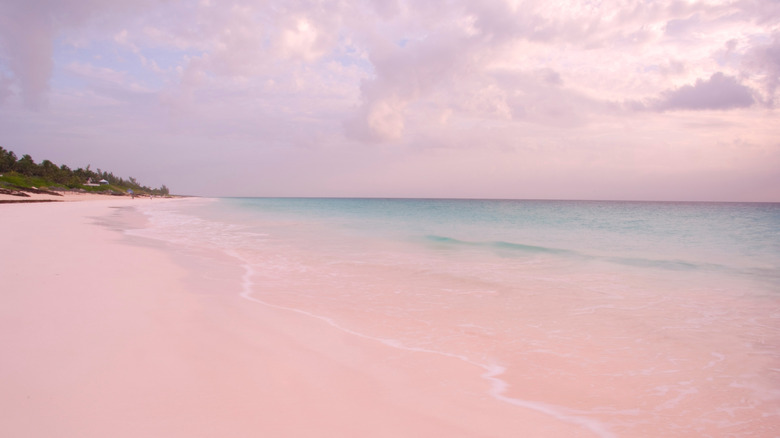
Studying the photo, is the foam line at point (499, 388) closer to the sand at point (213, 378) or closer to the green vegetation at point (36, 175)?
the sand at point (213, 378)

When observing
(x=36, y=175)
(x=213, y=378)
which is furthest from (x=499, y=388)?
(x=36, y=175)

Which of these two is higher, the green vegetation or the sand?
the green vegetation

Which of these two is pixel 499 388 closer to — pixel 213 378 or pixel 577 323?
pixel 213 378

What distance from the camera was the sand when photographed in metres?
2.98

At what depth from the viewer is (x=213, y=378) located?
3721mm

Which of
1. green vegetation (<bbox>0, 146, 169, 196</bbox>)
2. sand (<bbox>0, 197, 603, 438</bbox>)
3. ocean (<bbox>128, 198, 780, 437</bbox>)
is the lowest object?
ocean (<bbox>128, 198, 780, 437</bbox>)

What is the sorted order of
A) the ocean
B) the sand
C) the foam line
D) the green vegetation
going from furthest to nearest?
the green vegetation
the ocean
the foam line
the sand

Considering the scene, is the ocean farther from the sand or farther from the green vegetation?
the green vegetation

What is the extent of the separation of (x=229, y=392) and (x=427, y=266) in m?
8.75

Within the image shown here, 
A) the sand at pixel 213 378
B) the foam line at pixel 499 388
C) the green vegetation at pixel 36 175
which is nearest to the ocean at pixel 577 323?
the foam line at pixel 499 388

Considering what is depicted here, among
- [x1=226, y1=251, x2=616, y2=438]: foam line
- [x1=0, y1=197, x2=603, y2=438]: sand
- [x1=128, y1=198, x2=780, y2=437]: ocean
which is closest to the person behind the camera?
[x1=0, y1=197, x2=603, y2=438]: sand

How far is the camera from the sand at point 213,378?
9.77 feet

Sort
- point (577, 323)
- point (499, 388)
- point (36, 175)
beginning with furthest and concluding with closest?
point (36, 175), point (577, 323), point (499, 388)

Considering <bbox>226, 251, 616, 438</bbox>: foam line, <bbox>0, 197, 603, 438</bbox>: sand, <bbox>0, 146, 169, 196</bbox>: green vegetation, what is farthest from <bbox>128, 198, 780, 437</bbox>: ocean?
<bbox>0, 146, 169, 196</bbox>: green vegetation
